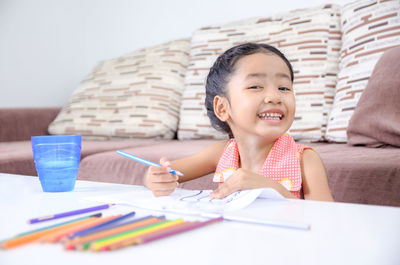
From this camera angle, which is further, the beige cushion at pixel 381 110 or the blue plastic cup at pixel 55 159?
the beige cushion at pixel 381 110

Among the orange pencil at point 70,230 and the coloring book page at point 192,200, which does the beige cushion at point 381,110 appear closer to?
the coloring book page at point 192,200

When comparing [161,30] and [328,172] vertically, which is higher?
[161,30]

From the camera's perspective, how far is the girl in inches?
35.3

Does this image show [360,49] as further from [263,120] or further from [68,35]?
[68,35]

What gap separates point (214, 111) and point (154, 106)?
3.48 ft

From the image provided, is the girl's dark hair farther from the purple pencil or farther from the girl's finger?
the purple pencil

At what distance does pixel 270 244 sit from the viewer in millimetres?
402

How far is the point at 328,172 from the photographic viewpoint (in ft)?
3.41

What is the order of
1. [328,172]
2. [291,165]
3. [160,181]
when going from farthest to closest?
[328,172], [291,165], [160,181]

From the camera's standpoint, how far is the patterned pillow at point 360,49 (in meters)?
1.52

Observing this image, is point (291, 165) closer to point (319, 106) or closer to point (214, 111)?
point (214, 111)

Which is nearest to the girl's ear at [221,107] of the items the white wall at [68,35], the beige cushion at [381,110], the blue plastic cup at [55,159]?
the blue plastic cup at [55,159]

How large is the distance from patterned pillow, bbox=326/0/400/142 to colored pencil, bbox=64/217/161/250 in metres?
1.22

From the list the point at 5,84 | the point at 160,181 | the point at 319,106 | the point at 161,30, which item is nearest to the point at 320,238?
the point at 160,181
